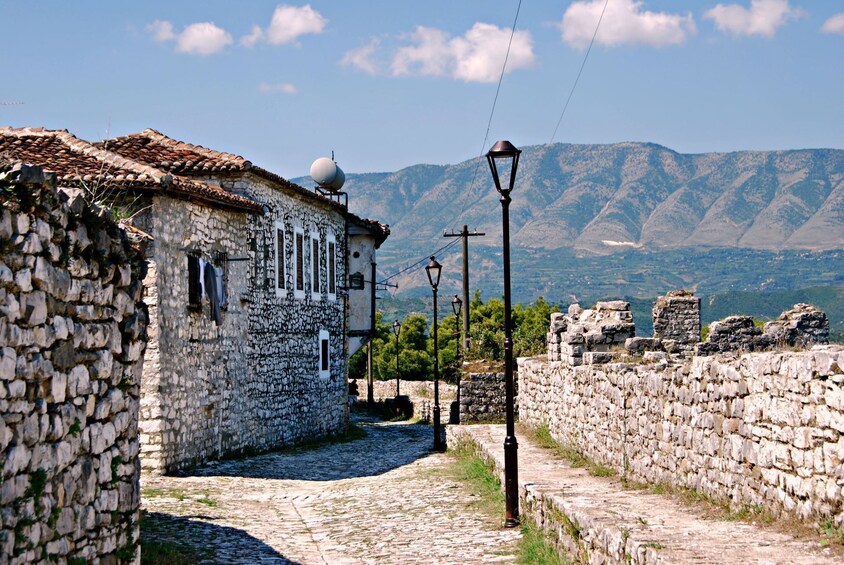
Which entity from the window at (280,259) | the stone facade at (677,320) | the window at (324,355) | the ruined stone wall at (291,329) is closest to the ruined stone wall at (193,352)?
the ruined stone wall at (291,329)

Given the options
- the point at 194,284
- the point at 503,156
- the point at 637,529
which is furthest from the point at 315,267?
the point at 637,529

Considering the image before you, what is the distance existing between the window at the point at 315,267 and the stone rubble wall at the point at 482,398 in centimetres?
506

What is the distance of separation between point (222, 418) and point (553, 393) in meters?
7.11

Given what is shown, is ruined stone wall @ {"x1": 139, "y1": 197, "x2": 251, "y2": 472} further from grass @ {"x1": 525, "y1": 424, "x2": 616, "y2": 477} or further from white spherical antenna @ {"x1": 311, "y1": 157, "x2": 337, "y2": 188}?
white spherical antenna @ {"x1": 311, "y1": 157, "x2": 337, "y2": 188}

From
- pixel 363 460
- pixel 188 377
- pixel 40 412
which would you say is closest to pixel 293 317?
pixel 363 460

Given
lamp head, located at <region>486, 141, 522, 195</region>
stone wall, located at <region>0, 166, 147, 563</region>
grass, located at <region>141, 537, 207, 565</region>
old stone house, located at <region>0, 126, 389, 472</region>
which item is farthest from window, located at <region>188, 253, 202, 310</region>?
stone wall, located at <region>0, 166, 147, 563</region>

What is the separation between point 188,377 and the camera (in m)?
19.8

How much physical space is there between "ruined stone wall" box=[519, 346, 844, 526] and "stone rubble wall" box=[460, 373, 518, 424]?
11784mm

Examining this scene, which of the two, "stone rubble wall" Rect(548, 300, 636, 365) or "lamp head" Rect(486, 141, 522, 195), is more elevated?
"lamp head" Rect(486, 141, 522, 195)

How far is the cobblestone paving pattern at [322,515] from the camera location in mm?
11273

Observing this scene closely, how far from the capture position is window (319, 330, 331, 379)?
29562mm

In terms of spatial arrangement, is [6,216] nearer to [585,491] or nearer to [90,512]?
[90,512]

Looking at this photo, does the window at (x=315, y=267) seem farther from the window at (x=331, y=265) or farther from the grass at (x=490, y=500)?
the grass at (x=490, y=500)

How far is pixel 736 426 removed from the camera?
888 centimetres
